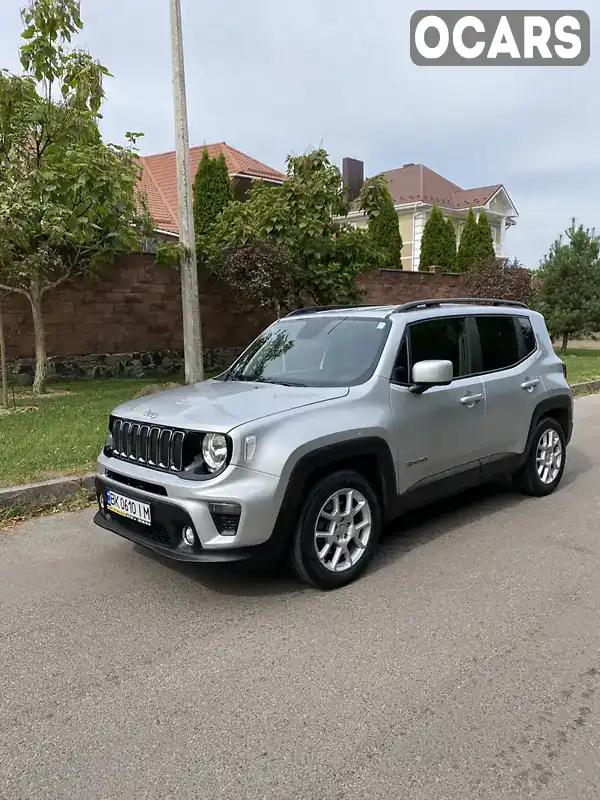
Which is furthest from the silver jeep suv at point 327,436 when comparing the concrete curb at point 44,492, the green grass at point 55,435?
the green grass at point 55,435

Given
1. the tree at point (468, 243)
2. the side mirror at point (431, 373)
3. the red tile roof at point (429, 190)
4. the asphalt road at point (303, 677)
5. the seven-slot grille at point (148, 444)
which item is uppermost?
the red tile roof at point (429, 190)

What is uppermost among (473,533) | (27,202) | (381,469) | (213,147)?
(213,147)

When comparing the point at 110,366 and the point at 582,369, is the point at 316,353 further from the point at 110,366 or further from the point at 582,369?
the point at 582,369

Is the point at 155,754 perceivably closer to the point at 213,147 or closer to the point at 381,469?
the point at 381,469

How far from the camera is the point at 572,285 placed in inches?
858

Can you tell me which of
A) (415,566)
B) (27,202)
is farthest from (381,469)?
(27,202)

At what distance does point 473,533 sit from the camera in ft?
16.5

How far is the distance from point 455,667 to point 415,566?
1259 millimetres

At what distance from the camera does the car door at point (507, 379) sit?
5250 mm

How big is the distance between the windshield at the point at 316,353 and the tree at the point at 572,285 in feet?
60.9

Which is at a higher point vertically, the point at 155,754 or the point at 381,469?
the point at 381,469

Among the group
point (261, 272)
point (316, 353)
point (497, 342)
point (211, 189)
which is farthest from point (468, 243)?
point (316, 353)

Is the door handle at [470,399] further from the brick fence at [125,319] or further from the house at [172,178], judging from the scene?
the house at [172,178]

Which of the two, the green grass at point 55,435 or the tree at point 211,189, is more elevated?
the tree at point 211,189
